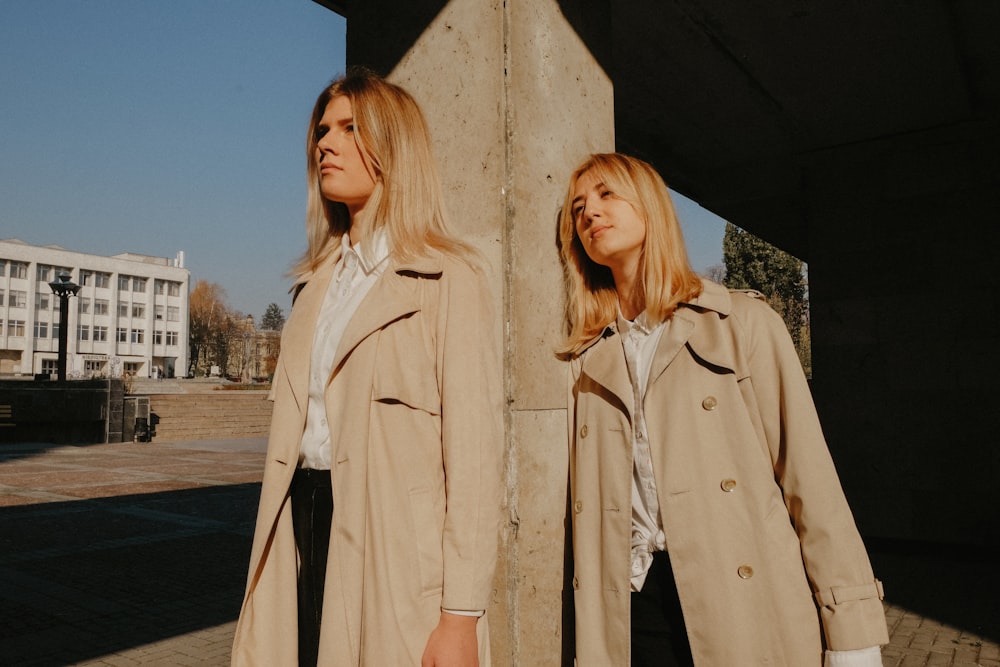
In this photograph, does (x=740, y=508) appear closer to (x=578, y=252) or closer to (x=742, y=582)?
(x=742, y=582)

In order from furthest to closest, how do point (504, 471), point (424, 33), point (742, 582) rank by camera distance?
point (424, 33) → point (504, 471) → point (742, 582)

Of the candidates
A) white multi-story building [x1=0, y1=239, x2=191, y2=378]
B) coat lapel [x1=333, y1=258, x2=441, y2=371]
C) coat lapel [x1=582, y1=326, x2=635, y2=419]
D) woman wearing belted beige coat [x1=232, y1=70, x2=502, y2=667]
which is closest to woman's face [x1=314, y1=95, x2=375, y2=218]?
woman wearing belted beige coat [x1=232, y1=70, x2=502, y2=667]

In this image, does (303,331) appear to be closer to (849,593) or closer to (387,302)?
(387,302)

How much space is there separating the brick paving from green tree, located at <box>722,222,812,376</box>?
44.5 meters

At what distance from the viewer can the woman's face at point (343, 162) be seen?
1858 millimetres

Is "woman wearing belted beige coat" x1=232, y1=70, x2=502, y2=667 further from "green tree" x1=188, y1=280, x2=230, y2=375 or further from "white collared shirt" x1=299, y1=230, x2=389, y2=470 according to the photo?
"green tree" x1=188, y1=280, x2=230, y2=375

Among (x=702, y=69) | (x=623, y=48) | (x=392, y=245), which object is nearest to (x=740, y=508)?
(x=392, y=245)

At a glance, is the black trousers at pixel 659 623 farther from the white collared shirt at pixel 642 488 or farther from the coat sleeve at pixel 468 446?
the coat sleeve at pixel 468 446

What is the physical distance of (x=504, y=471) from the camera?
2469mm

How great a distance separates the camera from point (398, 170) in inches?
72.6

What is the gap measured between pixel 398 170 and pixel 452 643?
1.11 metres

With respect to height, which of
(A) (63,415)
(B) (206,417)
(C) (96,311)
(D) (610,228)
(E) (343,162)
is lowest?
(B) (206,417)

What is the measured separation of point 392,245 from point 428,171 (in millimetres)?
231

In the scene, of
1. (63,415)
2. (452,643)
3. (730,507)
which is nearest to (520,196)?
(730,507)
